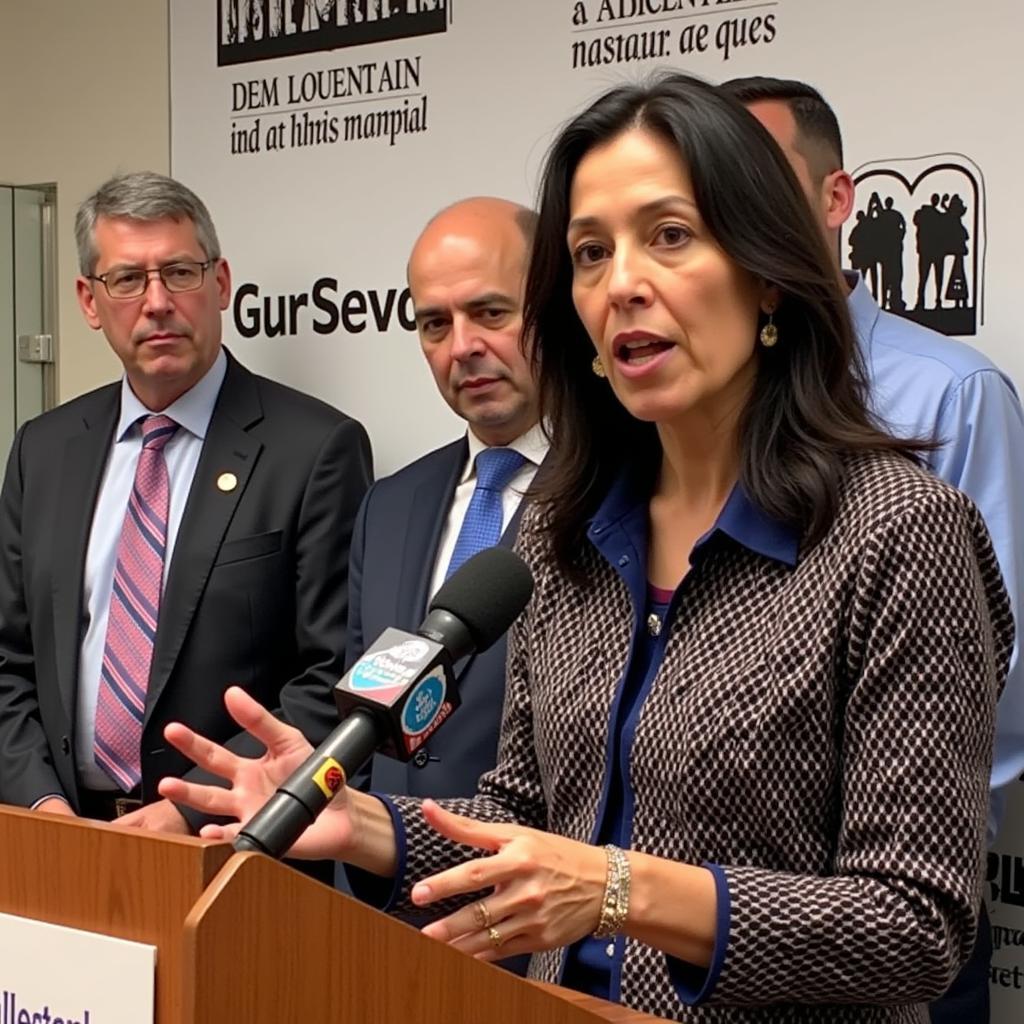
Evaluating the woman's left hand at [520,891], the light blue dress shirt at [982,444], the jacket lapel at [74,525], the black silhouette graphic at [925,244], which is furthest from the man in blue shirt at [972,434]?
the jacket lapel at [74,525]

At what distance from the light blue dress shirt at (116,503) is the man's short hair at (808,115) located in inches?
48.3

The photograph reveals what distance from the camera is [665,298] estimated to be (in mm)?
1515

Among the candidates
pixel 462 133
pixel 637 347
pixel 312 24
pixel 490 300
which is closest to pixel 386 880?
pixel 637 347

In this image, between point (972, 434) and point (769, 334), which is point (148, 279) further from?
point (769, 334)

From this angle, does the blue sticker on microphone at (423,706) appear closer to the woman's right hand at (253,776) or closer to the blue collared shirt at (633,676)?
the woman's right hand at (253,776)

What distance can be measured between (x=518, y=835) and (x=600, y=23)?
2132mm

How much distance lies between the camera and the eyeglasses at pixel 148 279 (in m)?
3.15

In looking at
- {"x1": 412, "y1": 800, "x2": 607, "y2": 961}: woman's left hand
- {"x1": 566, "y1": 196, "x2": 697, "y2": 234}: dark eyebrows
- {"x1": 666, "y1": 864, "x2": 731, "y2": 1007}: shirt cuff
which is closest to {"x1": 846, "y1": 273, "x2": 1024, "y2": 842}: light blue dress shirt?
{"x1": 566, "y1": 196, "x2": 697, "y2": 234}: dark eyebrows

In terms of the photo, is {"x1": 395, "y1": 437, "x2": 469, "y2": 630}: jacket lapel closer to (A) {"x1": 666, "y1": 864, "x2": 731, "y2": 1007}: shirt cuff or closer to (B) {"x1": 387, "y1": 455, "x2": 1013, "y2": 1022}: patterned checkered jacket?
(B) {"x1": 387, "y1": 455, "x2": 1013, "y2": 1022}: patterned checkered jacket

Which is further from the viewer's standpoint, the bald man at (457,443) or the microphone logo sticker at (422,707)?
the bald man at (457,443)

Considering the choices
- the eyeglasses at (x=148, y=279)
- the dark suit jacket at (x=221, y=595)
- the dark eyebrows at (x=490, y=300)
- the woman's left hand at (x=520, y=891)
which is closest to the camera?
the woman's left hand at (x=520, y=891)

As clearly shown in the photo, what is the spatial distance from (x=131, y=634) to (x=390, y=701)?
204 cm

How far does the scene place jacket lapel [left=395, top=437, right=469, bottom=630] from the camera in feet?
8.52

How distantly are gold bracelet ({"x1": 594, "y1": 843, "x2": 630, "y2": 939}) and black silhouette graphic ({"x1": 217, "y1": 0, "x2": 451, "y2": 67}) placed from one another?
7.75 ft
